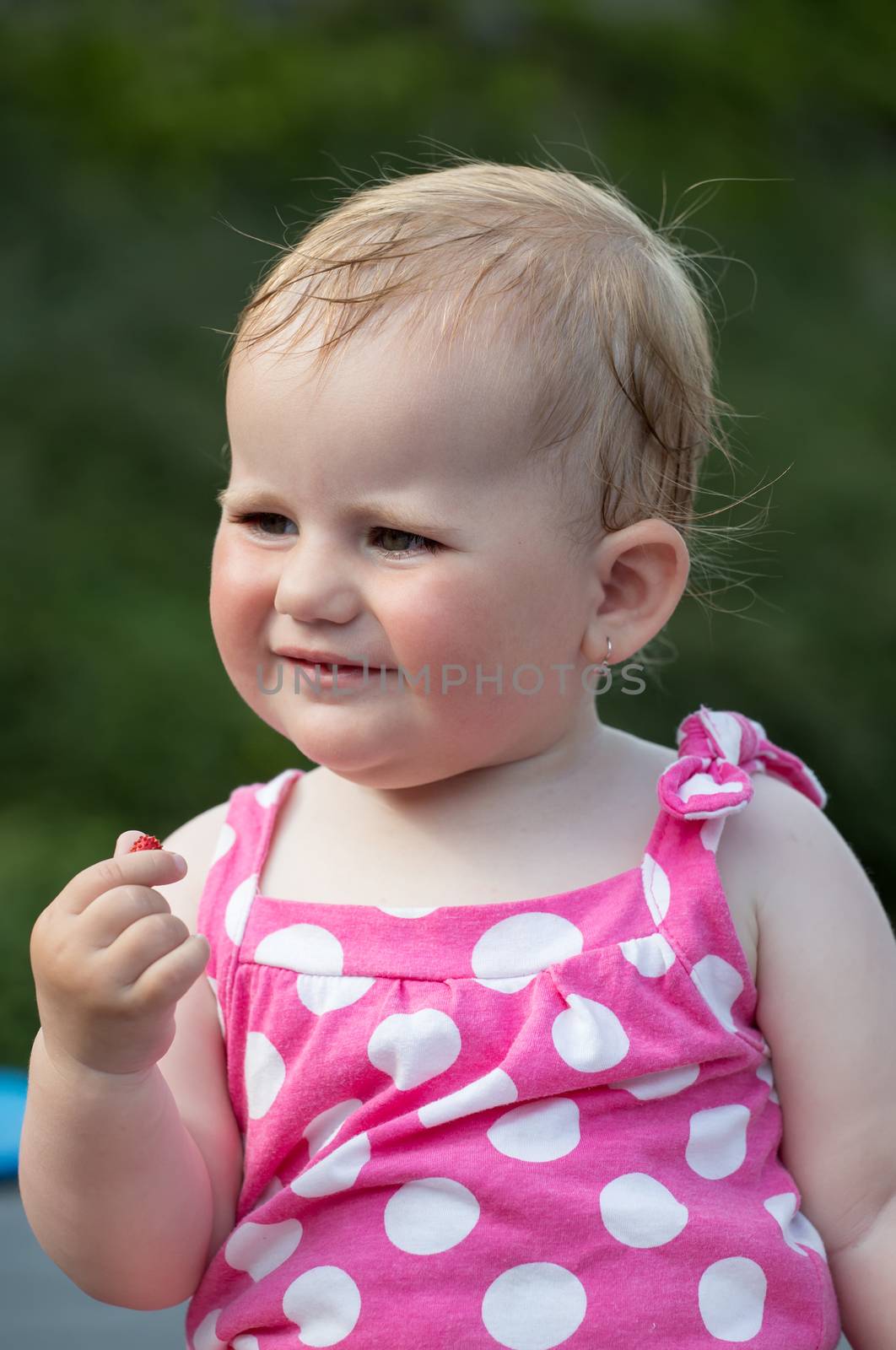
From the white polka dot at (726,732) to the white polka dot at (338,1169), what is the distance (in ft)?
1.28

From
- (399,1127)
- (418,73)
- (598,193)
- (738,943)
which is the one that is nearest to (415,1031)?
(399,1127)

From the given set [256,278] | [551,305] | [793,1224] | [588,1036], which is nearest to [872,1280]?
[793,1224]

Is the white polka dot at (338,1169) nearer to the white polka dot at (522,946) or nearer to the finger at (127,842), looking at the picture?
the white polka dot at (522,946)

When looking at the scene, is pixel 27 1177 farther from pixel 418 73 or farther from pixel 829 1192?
pixel 418 73

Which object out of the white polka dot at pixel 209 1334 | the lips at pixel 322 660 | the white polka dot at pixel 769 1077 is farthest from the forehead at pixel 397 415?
the white polka dot at pixel 209 1334

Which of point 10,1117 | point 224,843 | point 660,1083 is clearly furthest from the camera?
point 10,1117

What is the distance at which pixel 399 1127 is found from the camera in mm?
1060

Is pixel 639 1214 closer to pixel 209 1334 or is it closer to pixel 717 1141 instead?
pixel 717 1141

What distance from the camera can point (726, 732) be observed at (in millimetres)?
1242

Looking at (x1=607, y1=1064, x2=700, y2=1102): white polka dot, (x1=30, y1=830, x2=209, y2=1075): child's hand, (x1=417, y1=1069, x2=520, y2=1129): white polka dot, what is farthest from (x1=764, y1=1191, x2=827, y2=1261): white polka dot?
(x1=30, y1=830, x2=209, y2=1075): child's hand

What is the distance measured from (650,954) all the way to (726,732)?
0.23 metres

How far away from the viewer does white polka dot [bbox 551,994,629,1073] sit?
1.05 metres

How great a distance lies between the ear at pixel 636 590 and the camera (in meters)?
1.14

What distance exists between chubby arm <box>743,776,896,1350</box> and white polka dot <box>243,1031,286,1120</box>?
0.34 metres
